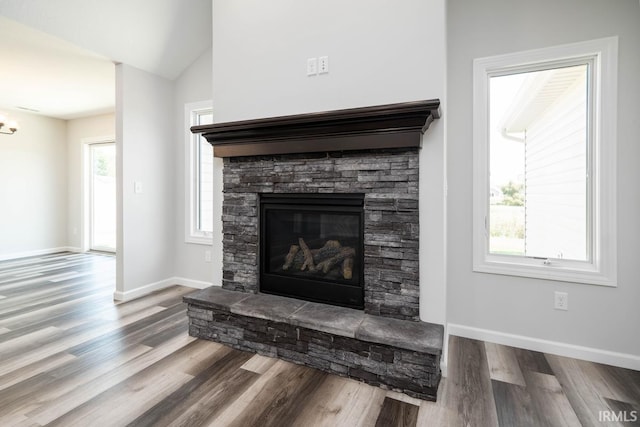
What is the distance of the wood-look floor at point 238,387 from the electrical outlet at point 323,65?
2.02m

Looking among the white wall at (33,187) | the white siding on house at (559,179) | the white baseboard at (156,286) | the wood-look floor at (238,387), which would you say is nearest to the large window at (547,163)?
the white siding on house at (559,179)

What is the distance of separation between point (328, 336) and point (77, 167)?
6.31m

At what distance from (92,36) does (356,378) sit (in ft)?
11.8

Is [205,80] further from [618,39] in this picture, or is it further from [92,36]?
[618,39]

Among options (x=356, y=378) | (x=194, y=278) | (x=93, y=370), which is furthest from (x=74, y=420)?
(x=194, y=278)

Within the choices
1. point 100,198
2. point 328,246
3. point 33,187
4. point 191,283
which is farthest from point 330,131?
point 33,187

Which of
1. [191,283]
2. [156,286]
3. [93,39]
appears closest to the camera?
[93,39]

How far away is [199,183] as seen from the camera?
3.78 metres

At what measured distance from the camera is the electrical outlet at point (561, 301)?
2201 mm

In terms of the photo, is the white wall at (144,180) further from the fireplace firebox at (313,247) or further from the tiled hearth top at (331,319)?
the fireplace firebox at (313,247)

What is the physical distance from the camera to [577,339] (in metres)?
2.18

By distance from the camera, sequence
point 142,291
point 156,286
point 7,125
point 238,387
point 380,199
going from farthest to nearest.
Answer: point 7,125
point 156,286
point 142,291
point 380,199
point 238,387

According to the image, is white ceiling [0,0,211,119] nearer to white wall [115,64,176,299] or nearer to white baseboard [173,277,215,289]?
white wall [115,64,176,299]

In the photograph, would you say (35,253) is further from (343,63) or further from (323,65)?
(343,63)
